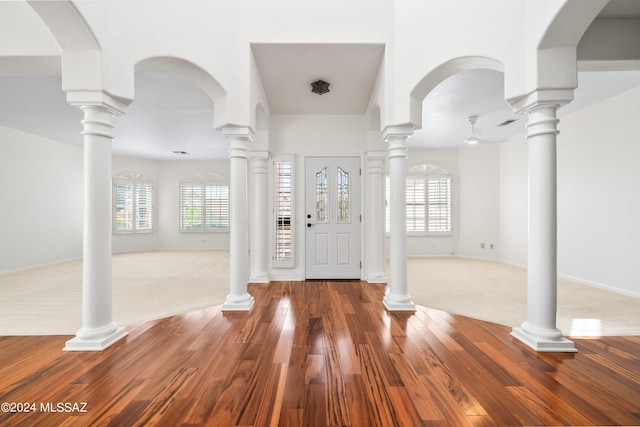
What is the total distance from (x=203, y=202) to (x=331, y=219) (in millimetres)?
6678

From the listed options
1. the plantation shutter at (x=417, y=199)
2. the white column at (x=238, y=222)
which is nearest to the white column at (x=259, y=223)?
the white column at (x=238, y=222)

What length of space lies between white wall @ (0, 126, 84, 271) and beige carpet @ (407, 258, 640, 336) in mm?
8444

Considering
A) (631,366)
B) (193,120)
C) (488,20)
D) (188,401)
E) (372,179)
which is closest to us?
(188,401)

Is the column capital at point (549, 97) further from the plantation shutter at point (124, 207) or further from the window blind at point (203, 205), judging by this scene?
the plantation shutter at point (124, 207)

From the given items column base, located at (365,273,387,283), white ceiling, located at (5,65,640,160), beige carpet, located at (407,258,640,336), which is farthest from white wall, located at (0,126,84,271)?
beige carpet, located at (407,258,640,336)

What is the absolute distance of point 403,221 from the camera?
154 inches

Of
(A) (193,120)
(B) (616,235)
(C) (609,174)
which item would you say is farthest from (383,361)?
(A) (193,120)

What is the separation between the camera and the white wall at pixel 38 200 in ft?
21.3

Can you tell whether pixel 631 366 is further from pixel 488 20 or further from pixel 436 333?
pixel 488 20

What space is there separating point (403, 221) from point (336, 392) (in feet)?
7.88

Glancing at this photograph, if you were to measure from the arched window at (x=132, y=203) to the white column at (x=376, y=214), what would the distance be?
8.31 metres

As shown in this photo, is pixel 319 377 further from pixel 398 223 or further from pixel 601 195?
pixel 601 195

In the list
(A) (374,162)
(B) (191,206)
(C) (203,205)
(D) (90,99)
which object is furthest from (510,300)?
(B) (191,206)

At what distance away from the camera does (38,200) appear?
7.14 m
